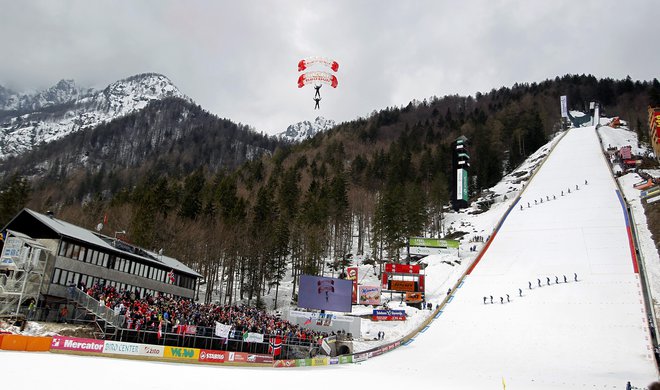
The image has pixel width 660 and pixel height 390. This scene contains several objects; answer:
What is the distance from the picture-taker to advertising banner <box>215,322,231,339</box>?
26.8m

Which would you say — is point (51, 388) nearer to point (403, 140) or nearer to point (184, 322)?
point (184, 322)

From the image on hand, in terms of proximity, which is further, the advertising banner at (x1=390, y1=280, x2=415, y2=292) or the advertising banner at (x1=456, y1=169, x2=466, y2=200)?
the advertising banner at (x1=456, y1=169, x2=466, y2=200)

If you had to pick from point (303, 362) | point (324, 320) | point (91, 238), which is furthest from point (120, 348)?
point (324, 320)

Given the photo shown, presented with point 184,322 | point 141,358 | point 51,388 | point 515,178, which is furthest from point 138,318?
point 515,178

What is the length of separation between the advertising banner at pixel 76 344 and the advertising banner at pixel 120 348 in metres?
0.26

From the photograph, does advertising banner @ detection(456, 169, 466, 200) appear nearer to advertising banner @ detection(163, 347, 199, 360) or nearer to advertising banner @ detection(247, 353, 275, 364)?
advertising banner @ detection(247, 353, 275, 364)

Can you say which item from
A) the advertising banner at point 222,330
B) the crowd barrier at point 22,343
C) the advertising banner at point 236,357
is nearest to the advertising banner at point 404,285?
the advertising banner at point 222,330

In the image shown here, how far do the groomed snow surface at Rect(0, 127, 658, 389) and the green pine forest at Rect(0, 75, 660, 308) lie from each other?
1797 centimetres

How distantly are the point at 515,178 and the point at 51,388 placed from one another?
110 meters

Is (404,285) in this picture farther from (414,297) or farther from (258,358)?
(258,358)

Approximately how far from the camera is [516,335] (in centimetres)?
3394

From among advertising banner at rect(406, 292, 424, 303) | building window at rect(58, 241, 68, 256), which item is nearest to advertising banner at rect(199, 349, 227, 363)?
building window at rect(58, 241, 68, 256)

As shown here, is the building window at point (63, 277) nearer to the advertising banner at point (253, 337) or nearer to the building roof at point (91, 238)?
the building roof at point (91, 238)

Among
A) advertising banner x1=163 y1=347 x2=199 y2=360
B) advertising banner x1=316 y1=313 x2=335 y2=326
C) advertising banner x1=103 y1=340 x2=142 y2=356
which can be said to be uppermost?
advertising banner x1=316 y1=313 x2=335 y2=326
